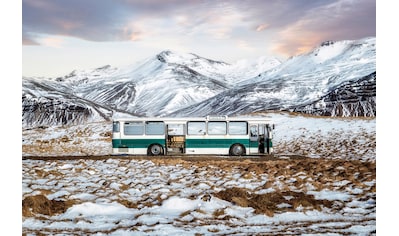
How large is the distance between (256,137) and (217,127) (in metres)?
2.25

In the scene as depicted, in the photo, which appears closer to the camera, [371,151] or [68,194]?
[68,194]

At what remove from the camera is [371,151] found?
2483cm

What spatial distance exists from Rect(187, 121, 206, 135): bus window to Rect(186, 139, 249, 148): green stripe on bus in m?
0.44

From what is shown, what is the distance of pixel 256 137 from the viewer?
24484mm

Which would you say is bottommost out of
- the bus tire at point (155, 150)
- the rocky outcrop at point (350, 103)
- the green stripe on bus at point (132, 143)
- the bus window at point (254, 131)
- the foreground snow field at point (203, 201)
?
the foreground snow field at point (203, 201)

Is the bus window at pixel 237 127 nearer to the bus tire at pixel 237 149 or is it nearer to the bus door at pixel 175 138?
the bus tire at pixel 237 149

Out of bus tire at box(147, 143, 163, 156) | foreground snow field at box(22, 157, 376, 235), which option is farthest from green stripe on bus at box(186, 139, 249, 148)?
foreground snow field at box(22, 157, 376, 235)

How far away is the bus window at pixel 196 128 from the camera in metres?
24.1

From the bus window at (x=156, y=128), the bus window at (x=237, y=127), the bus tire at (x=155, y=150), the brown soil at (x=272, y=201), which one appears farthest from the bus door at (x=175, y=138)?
the brown soil at (x=272, y=201)

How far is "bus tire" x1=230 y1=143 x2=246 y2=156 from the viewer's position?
945 inches

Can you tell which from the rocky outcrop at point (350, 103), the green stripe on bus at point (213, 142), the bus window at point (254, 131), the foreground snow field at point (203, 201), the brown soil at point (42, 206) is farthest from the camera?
the rocky outcrop at point (350, 103)
